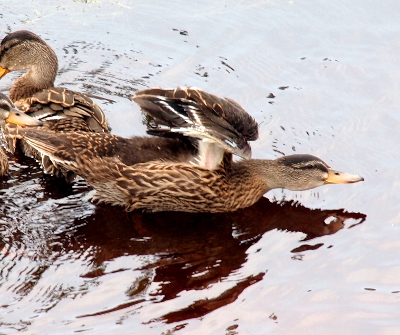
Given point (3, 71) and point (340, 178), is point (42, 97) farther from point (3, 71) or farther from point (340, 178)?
point (340, 178)

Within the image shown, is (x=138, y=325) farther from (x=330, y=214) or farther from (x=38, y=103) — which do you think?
(x=38, y=103)

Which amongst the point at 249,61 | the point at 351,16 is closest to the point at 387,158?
the point at 249,61

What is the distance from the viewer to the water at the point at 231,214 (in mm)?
6105

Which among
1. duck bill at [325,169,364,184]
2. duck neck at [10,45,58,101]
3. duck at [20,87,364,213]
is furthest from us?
duck neck at [10,45,58,101]

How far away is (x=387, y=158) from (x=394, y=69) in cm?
190

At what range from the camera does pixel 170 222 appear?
7453 mm

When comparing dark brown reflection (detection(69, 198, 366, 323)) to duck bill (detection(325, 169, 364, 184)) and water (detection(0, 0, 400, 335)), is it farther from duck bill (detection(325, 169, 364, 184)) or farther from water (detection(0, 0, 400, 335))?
duck bill (detection(325, 169, 364, 184))

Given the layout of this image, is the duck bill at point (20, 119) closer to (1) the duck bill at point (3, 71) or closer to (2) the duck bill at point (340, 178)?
(1) the duck bill at point (3, 71)

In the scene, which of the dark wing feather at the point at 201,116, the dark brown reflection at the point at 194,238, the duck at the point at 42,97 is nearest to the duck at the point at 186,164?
the dark wing feather at the point at 201,116

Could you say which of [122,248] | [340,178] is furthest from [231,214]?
[122,248]

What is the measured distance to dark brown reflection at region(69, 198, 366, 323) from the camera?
6.42 meters

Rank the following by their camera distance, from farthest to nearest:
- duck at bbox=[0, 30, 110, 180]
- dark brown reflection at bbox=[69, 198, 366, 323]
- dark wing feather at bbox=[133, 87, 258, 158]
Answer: duck at bbox=[0, 30, 110, 180] < dark wing feather at bbox=[133, 87, 258, 158] < dark brown reflection at bbox=[69, 198, 366, 323]

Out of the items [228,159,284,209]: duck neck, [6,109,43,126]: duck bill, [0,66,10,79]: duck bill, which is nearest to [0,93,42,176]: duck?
[6,109,43,126]: duck bill

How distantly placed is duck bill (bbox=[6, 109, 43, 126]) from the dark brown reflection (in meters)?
1.22
